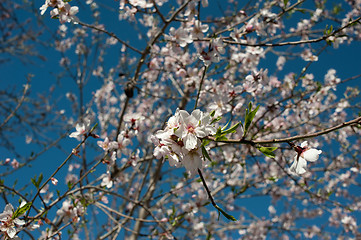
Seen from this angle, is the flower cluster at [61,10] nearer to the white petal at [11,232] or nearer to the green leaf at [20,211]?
the green leaf at [20,211]

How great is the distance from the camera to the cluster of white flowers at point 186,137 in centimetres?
95

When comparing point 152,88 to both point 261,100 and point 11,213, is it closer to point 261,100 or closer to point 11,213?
point 261,100

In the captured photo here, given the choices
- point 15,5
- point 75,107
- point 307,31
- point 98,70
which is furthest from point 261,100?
point 15,5

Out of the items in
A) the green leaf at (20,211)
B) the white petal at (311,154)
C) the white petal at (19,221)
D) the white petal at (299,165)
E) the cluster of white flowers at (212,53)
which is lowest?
the white petal at (19,221)

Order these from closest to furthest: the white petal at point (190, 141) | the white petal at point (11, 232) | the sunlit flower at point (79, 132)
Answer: the white petal at point (190, 141), the white petal at point (11, 232), the sunlit flower at point (79, 132)

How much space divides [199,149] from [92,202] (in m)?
1.57

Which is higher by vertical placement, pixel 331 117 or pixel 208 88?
pixel 331 117

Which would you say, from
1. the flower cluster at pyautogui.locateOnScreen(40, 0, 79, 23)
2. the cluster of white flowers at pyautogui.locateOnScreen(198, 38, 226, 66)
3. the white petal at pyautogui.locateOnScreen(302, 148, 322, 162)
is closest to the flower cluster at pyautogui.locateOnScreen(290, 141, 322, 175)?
the white petal at pyautogui.locateOnScreen(302, 148, 322, 162)

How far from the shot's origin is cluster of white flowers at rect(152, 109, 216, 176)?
95 centimetres

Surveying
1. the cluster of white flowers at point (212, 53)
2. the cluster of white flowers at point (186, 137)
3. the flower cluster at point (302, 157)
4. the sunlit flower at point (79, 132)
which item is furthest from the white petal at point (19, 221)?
the cluster of white flowers at point (212, 53)

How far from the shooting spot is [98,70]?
5777mm

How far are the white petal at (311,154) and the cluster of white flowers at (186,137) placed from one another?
395 mm

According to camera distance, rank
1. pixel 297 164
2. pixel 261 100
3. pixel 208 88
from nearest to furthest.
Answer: pixel 297 164 < pixel 208 88 < pixel 261 100

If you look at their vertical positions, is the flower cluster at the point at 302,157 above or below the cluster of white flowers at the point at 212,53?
below
